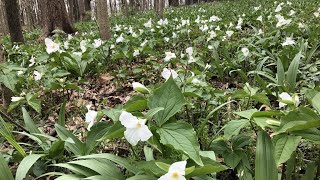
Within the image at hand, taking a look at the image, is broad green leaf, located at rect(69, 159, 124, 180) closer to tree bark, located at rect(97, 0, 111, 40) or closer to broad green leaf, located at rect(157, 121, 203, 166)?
broad green leaf, located at rect(157, 121, 203, 166)

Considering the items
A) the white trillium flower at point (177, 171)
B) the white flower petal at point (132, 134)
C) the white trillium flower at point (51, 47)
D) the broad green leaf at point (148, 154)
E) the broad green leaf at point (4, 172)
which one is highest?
the white trillium flower at point (51, 47)

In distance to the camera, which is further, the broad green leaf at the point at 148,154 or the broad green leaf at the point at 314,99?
the broad green leaf at the point at 148,154

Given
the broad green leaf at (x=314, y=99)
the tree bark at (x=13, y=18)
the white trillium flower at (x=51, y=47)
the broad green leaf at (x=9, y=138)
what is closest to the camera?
the broad green leaf at (x=314, y=99)

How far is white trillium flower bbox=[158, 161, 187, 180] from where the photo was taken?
1086mm

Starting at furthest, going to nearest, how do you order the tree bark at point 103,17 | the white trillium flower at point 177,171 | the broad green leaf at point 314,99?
the tree bark at point 103,17
the broad green leaf at point 314,99
the white trillium flower at point 177,171

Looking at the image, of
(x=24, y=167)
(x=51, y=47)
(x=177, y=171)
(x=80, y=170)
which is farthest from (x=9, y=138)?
(x=51, y=47)

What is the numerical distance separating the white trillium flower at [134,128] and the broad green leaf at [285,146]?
1.60 ft

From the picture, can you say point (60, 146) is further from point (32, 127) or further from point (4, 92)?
point (4, 92)

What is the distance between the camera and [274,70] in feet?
10.8

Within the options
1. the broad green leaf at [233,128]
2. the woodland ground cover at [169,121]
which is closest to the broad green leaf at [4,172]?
the woodland ground cover at [169,121]

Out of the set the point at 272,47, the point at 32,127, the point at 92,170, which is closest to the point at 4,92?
the point at 32,127

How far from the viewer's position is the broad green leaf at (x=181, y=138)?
126 centimetres

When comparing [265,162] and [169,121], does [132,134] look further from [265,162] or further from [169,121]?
[265,162]

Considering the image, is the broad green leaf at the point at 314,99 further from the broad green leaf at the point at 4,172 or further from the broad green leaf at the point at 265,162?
the broad green leaf at the point at 4,172
